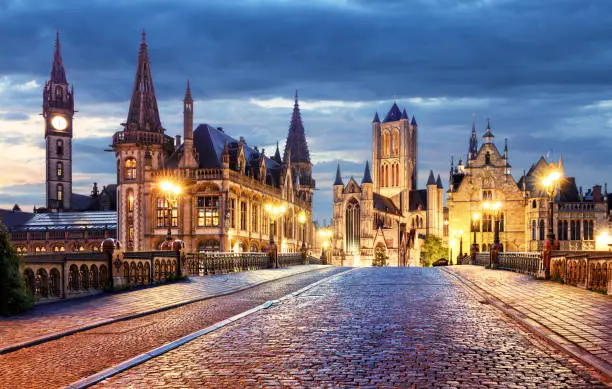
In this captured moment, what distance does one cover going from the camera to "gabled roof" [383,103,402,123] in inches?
5778

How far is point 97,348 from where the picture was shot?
33.2 feet

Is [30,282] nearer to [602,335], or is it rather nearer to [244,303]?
[244,303]

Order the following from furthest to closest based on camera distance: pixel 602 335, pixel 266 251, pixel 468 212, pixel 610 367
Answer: pixel 468 212
pixel 266 251
pixel 602 335
pixel 610 367

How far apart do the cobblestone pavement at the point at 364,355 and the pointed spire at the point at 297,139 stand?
85456 millimetres

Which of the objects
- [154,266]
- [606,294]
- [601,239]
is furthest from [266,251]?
[606,294]

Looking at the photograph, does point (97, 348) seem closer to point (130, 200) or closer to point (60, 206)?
point (130, 200)

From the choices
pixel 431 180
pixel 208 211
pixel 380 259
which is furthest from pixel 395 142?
pixel 208 211

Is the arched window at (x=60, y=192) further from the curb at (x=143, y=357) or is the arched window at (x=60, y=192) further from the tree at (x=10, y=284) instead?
the curb at (x=143, y=357)

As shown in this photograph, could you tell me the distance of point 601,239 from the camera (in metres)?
26.7

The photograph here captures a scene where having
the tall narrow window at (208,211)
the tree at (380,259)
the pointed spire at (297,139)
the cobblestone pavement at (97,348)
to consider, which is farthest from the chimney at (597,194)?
the cobblestone pavement at (97,348)

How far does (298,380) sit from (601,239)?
22680mm

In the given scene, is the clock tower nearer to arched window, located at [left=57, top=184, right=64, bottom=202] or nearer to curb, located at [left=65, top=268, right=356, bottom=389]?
arched window, located at [left=57, top=184, right=64, bottom=202]

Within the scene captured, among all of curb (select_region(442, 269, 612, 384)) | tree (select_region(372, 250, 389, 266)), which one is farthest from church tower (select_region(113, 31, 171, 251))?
tree (select_region(372, 250, 389, 266))

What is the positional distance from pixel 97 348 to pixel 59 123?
116 metres
